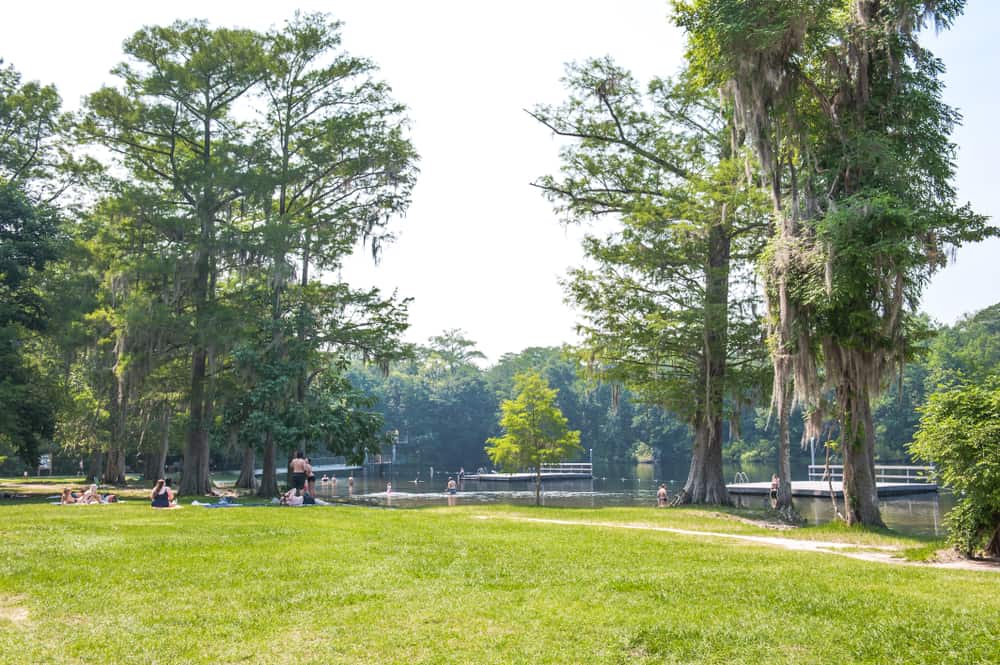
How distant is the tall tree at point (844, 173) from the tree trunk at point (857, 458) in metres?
0.03

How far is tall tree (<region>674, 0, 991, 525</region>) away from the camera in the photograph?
16.6 metres

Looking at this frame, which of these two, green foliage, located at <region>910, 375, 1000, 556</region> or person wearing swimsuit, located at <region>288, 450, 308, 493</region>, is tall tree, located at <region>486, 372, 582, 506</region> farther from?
green foliage, located at <region>910, 375, 1000, 556</region>

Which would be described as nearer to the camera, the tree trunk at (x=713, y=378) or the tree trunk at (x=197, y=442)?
the tree trunk at (x=713, y=378)

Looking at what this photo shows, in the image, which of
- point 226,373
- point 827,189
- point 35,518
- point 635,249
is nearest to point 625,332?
point 635,249

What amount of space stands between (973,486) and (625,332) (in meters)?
16.6

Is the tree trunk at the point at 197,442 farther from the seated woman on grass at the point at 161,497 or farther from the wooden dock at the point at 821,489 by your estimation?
the wooden dock at the point at 821,489

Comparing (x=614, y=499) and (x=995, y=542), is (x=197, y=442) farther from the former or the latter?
(x=995, y=542)

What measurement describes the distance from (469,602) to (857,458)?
13.0 m

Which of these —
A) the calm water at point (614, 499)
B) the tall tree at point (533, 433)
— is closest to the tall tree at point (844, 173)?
the calm water at point (614, 499)

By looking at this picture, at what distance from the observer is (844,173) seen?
18141 mm

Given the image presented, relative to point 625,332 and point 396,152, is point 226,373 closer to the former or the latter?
point 396,152

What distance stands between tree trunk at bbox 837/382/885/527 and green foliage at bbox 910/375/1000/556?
514 centimetres

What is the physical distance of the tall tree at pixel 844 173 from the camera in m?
16.6

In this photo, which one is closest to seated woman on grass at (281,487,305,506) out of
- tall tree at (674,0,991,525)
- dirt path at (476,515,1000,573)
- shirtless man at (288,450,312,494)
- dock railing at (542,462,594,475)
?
shirtless man at (288,450,312,494)
